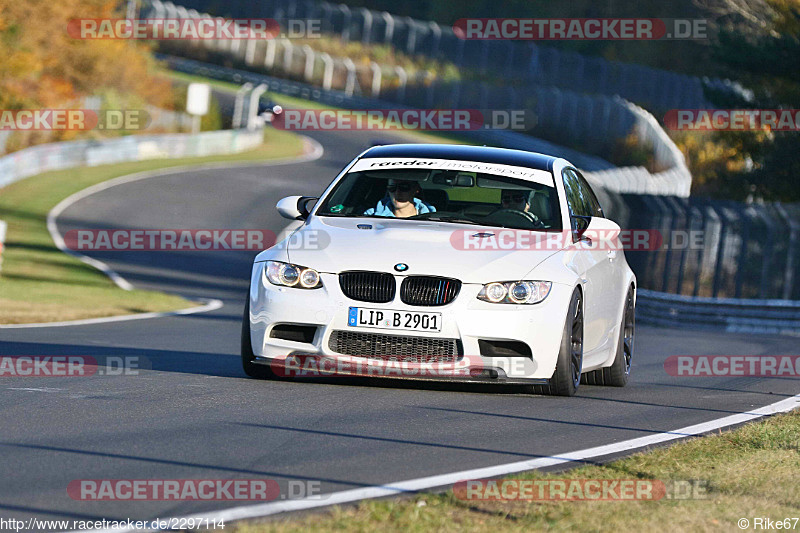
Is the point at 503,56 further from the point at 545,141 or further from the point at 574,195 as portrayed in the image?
the point at 574,195

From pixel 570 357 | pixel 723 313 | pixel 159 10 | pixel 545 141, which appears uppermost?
pixel 159 10

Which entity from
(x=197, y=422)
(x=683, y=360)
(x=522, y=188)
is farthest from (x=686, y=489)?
(x=683, y=360)

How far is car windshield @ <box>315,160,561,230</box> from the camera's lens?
10172mm

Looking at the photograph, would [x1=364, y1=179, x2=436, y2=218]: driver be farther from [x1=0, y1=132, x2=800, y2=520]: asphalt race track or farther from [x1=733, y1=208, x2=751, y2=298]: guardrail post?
[x1=733, y1=208, x2=751, y2=298]: guardrail post

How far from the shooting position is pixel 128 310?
65.3ft

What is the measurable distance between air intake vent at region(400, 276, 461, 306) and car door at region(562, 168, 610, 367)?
1.09m

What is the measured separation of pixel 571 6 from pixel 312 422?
290 ft

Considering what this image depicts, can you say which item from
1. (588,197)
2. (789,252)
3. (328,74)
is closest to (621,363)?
(588,197)

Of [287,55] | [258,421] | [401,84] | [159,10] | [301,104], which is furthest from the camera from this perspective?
[159,10]

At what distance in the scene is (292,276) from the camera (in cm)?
917

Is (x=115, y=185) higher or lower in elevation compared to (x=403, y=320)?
lower

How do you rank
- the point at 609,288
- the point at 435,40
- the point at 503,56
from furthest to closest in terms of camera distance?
the point at 435,40 → the point at 503,56 → the point at 609,288

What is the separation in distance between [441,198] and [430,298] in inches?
63.7

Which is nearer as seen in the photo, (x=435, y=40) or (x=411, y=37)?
(x=435, y=40)
